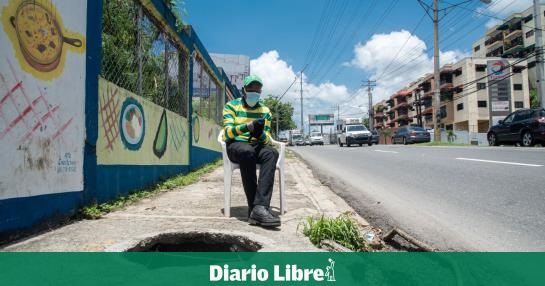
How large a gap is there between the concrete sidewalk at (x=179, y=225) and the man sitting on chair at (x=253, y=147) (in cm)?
20

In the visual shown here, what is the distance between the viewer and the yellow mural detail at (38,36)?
3.00 metres

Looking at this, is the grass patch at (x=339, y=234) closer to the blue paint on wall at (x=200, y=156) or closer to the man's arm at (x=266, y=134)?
the man's arm at (x=266, y=134)

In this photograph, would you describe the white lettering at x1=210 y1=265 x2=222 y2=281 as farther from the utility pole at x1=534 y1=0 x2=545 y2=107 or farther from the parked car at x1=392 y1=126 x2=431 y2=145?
the parked car at x1=392 y1=126 x2=431 y2=145

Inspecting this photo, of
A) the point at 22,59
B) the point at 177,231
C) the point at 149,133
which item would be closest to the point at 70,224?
the point at 177,231

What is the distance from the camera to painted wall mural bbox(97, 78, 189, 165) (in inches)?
176

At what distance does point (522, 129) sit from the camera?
16.2 meters

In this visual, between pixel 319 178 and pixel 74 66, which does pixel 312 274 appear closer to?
pixel 74 66

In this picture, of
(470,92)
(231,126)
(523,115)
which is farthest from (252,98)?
(470,92)

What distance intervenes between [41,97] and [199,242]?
67.8 inches

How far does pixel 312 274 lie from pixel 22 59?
2.64 metres

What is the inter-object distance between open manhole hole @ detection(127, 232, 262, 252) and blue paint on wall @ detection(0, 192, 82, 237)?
972 millimetres

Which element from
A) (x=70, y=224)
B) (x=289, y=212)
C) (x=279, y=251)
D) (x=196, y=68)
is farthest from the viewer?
(x=196, y=68)

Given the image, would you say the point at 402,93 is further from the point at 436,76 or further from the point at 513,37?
the point at 436,76

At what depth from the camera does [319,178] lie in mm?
8625
